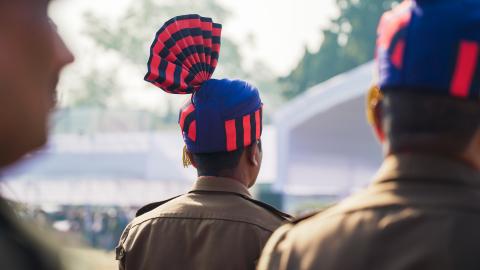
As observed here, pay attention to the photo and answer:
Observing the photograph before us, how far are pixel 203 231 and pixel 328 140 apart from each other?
2180 cm

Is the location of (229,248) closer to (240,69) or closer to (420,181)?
(420,181)

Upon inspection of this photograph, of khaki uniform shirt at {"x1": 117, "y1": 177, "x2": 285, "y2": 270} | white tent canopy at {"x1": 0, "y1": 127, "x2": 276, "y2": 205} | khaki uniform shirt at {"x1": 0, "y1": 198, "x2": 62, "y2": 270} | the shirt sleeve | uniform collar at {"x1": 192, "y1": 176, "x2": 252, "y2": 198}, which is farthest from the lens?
white tent canopy at {"x1": 0, "y1": 127, "x2": 276, "y2": 205}

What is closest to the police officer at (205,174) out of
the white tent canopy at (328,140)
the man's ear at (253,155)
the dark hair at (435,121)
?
the man's ear at (253,155)

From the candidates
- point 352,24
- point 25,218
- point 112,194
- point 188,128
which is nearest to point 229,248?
point 188,128

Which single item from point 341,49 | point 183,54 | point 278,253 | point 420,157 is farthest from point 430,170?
point 341,49

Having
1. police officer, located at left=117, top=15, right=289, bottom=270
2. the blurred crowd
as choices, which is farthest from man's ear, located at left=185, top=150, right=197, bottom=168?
the blurred crowd

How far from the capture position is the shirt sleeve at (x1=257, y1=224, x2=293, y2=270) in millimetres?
2020

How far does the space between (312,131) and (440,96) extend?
22.2 meters

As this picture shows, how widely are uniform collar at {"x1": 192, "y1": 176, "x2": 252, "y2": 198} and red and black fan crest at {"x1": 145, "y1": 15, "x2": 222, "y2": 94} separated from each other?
45 centimetres

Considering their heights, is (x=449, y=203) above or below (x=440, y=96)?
below

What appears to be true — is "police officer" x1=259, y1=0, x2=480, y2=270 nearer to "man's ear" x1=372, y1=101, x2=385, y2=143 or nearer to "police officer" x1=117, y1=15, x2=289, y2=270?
A: "man's ear" x1=372, y1=101, x2=385, y2=143

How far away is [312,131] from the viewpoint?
24047mm

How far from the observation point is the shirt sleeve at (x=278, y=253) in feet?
6.63

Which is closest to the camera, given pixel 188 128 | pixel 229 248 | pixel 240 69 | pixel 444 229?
pixel 444 229
